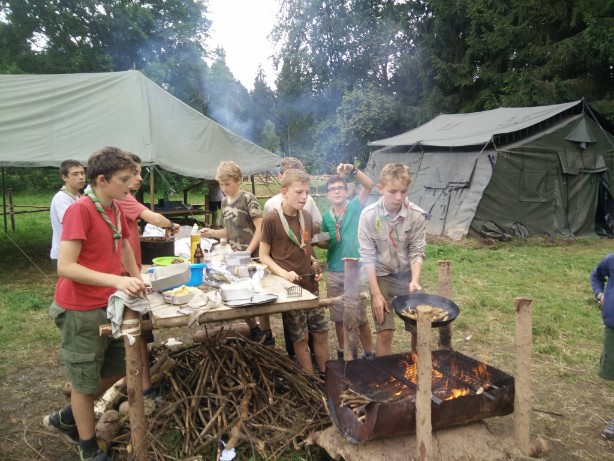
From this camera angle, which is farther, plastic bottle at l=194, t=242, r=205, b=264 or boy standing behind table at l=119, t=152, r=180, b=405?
plastic bottle at l=194, t=242, r=205, b=264

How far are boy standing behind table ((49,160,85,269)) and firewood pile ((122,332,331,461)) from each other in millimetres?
2471

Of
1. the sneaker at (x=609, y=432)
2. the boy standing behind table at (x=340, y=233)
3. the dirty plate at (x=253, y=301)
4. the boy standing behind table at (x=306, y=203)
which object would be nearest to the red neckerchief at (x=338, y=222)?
the boy standing behind table at (x=340, y=233)

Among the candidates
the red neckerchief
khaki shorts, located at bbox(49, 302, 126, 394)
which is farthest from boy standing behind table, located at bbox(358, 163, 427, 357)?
khaki shorts, located at bbox(49, 302, 126, 394)

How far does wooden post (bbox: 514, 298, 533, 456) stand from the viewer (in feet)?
8.47

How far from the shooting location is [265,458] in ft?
9.90

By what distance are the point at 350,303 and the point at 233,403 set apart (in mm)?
1181

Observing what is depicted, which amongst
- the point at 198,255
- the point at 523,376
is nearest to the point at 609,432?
the point at 523,376

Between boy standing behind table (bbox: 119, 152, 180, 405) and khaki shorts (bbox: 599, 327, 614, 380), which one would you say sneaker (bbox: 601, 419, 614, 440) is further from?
boy standing behind table (bbox: 119, 152, 180, 405)

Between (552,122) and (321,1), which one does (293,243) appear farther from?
(321,1)

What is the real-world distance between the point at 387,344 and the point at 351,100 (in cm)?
2182

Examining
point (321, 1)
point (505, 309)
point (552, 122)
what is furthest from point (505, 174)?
point (321, 1)

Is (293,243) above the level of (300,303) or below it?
above

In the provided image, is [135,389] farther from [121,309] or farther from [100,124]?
[100,124]

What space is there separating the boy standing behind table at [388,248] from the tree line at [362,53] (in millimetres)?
16860
